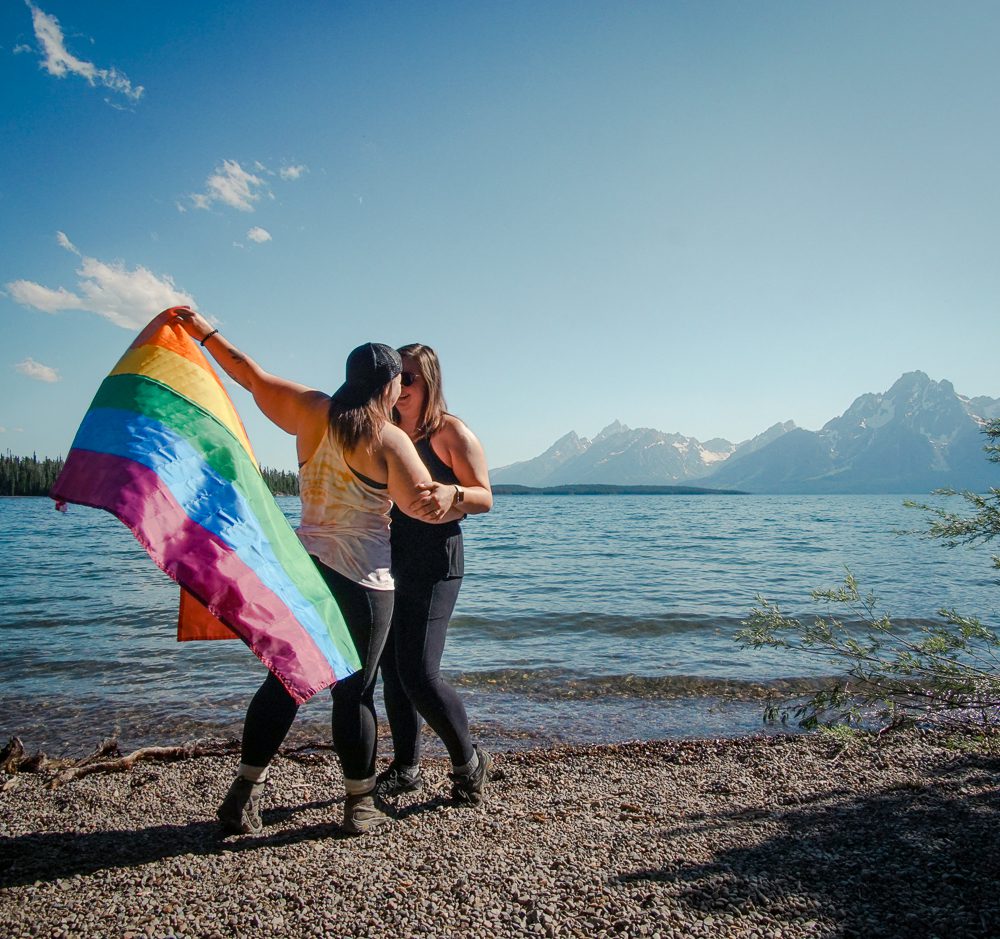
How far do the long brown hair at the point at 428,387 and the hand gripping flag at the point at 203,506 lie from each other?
1087 millimetres

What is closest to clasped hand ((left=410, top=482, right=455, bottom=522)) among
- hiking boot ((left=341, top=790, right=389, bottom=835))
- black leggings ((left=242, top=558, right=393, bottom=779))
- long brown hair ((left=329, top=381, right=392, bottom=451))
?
long brown hair ((left=329, top=381, right=392, bottom=451))

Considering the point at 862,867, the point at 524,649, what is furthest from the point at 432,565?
the point at 524,649

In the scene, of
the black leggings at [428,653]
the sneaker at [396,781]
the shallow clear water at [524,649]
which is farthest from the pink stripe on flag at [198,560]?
the shallow clear water at [524,649]

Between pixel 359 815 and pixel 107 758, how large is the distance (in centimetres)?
309

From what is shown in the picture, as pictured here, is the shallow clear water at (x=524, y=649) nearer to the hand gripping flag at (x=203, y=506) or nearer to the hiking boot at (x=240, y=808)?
the hiking boot at (x=240, y=808)

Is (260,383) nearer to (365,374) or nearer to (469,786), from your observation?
(365,374)

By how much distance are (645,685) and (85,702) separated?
6.84 m

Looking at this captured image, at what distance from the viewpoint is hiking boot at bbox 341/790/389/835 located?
3762mm

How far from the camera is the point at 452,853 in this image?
3514 millimetres

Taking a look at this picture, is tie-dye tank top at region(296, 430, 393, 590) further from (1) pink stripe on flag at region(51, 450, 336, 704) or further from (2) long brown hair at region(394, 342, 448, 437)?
(2) long brown hair at region(394, 342, 448, 437)

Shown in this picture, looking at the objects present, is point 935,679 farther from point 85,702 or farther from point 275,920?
point 85,702

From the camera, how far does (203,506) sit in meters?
3.13

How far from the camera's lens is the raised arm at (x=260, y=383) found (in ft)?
12.2

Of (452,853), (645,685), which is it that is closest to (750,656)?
(645,685)
